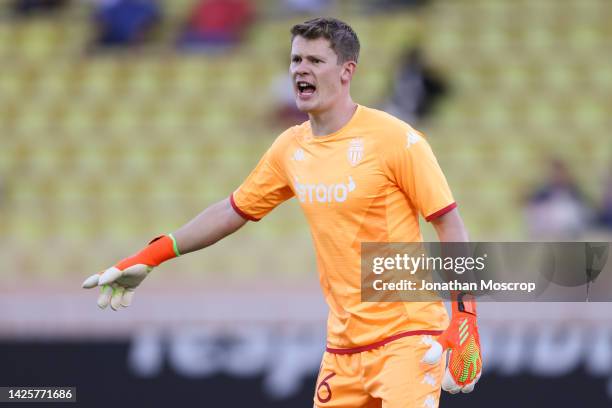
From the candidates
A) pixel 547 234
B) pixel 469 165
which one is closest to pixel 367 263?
pixel 547 234

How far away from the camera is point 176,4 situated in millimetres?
13102

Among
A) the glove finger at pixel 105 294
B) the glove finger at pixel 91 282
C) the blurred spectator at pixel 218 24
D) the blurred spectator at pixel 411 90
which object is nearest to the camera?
the glove finger at pixel 91 282

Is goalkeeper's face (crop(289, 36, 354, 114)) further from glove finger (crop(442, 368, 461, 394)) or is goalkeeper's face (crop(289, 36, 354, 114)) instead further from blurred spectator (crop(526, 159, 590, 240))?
blurred spectator (crop(526, 159, 590, 240))

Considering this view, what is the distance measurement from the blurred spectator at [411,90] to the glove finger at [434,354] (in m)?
6.38

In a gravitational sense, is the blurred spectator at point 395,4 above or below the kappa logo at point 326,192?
above

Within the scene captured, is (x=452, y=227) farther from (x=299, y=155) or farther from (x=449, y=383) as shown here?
(x=299, y=155)

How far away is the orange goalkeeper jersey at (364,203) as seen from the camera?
4.74 meters

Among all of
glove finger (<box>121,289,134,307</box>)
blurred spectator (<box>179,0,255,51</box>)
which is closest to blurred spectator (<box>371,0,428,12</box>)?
blurred spectator (<box>179,0,255,51</box>)

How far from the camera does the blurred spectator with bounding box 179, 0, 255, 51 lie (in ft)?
41.2

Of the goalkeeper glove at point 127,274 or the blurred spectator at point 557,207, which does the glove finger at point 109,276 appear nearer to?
the goalkeeper glove at point 127,274

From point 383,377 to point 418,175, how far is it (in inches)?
32.6

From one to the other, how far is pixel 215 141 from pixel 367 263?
22.6ft

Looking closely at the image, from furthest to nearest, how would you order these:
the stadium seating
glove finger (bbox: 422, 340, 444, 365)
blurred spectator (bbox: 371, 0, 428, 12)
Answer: blurred spectator (bbox: 371, 0, 428, 12) < the stadium seating < glove finger (bbox: 422, 340, 444, 365)

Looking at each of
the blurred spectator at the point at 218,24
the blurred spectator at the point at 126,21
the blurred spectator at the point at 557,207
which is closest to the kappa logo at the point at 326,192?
the blurred spectator at the point at 557,207
